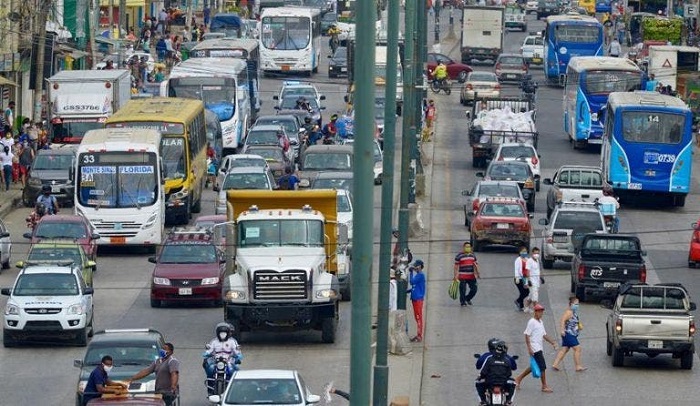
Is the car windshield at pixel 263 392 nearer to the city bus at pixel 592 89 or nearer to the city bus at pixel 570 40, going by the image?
the city bus at pixel 592 89

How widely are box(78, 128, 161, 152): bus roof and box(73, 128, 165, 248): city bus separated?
0.02m

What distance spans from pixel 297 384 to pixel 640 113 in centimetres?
3267

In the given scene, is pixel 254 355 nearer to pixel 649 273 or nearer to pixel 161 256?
pixel 161 256

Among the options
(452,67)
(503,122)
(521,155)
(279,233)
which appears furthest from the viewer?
(452,67)

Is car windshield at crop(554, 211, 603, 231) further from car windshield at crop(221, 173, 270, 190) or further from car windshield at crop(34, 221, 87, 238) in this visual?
car windshield at crop(34, 221, 87, 238)

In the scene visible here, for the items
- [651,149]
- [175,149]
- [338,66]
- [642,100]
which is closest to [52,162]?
[175,149]

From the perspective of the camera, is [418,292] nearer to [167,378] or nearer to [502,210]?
[167,378]

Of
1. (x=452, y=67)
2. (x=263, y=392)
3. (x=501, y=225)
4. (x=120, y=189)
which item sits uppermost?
(x=263, y=392)

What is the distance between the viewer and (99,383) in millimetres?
25594

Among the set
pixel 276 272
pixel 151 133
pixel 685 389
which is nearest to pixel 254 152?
pixel 151 133

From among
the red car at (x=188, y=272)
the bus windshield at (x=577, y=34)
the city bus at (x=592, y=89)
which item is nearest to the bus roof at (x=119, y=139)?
the red car at (x=188, y=272)

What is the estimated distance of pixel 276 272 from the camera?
33875 millimetres

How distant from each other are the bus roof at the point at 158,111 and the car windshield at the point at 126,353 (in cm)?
2355

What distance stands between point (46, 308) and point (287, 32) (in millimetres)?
54663
